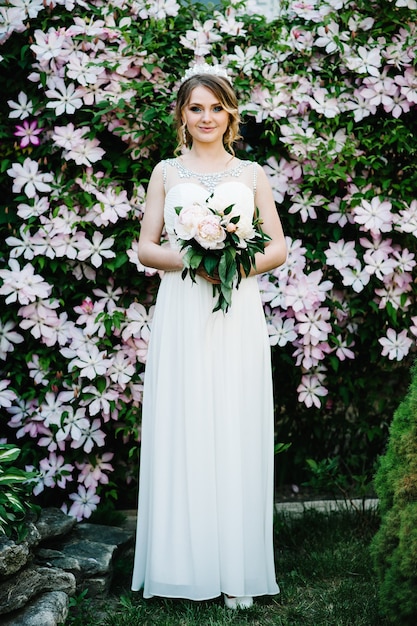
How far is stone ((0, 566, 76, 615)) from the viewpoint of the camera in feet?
9.74

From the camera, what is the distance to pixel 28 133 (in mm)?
4094

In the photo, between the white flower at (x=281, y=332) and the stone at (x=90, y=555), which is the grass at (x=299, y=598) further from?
the white flower at (x=281, y=332)

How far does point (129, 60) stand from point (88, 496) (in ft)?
7.65

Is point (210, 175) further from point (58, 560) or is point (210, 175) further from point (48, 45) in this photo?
point (58, 560)

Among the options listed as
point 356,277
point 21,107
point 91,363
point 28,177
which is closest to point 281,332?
point 356,277

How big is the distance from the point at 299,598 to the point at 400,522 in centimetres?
90

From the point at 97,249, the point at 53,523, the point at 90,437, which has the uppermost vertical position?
the point at 97,249

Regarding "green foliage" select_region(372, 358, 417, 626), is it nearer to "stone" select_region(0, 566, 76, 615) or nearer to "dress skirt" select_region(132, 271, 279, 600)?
"dress skirt" select_region(132, 271, 279, 600)

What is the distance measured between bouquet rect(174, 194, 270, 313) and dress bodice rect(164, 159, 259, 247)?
5.2 inches

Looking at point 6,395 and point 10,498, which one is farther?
point 6,395

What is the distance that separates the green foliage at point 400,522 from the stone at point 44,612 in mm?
1265

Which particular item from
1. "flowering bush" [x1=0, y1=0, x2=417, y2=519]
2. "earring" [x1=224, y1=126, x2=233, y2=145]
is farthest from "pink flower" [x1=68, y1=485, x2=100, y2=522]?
"earring" [x1=224, y1=126, x2=233, y2=145]

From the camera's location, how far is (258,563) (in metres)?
3.39

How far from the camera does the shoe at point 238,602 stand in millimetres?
3318
